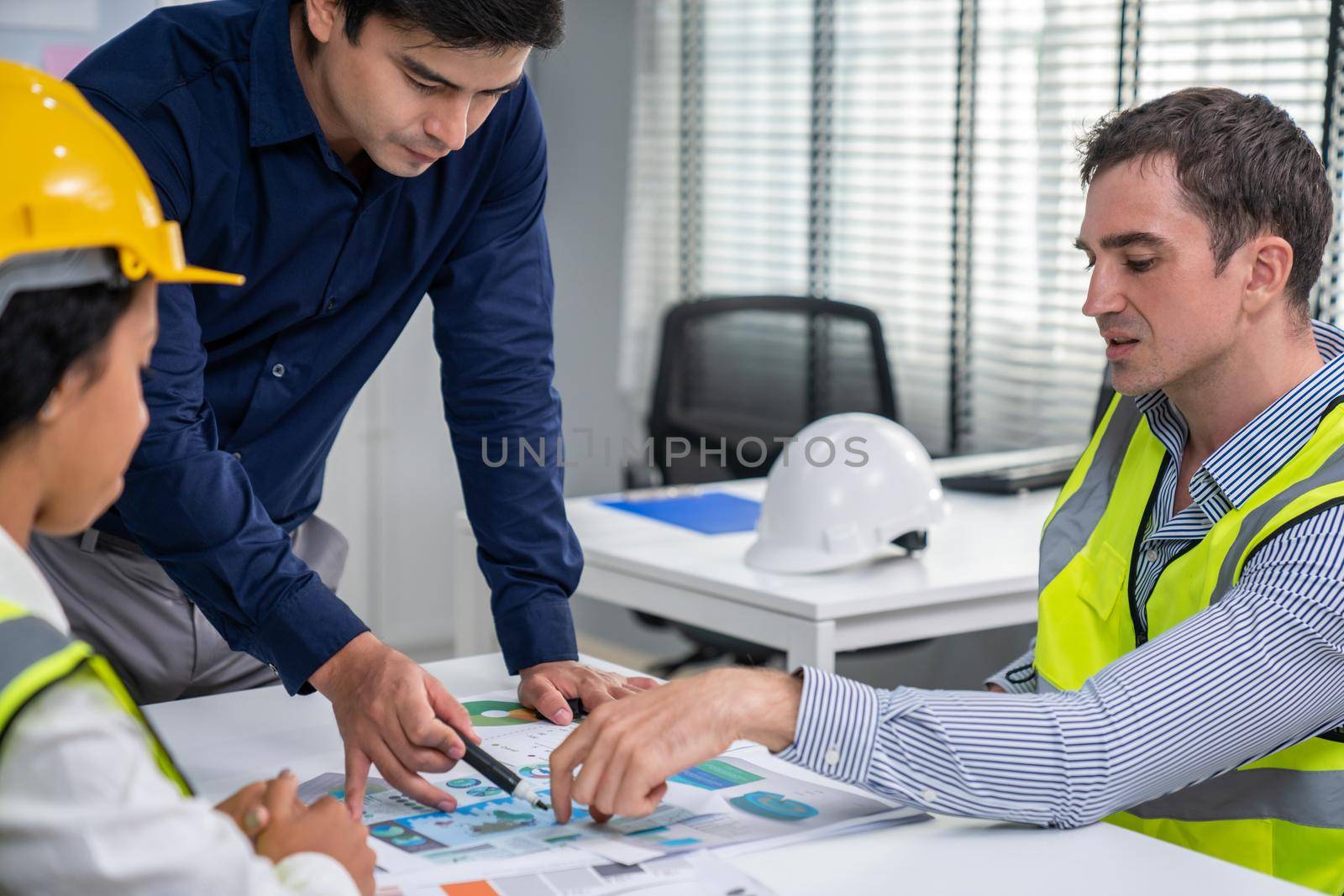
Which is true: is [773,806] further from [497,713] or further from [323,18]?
[323,18]

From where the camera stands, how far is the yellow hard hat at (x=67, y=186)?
78 cm

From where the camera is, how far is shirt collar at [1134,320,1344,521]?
4.38ft

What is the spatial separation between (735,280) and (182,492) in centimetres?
320

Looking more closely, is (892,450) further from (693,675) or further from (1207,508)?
(693,675)

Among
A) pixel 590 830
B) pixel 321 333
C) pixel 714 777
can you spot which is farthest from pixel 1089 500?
pixel 321 333

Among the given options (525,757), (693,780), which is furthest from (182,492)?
(693,780)

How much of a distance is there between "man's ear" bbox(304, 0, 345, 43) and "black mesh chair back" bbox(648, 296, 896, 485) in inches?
74.6

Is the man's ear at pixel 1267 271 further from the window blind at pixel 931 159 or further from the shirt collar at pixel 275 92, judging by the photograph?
the window blind at pixel 931 159

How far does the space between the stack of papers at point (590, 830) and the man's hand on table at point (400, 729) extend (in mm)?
18

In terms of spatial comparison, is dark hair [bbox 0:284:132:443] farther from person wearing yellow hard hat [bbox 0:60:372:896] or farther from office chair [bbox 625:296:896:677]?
office chair [bbox 625:296:896:677]

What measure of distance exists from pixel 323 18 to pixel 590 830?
78cm

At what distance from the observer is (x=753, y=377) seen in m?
3.98

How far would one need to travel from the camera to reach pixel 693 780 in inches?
47.5

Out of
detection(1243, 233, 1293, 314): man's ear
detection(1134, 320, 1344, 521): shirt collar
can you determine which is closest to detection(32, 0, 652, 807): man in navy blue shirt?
detection(1134, 320, 1344, 521): shirt collar
